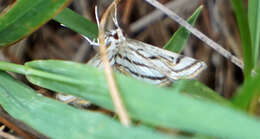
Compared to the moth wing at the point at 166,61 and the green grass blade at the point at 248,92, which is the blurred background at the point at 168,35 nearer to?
the moth wing at the point at 166,61

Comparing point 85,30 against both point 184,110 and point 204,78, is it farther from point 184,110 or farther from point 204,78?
point 204,78

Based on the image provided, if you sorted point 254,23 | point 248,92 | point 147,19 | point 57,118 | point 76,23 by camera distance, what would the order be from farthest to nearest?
1. point 147,19
2. point 76,23
3. point 254,23
4. point 57,118
5. point 248,92

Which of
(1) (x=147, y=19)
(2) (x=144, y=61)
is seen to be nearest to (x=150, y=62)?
(2) (x=144, y=61)

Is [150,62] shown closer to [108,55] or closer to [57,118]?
[108,55]

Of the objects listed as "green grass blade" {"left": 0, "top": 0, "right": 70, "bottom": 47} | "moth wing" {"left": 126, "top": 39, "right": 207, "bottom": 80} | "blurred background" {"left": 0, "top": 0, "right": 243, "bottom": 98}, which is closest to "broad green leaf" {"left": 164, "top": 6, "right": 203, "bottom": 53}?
"moth wing" {"left": 126, "top": 39, "right": 207, "bottom": 80}

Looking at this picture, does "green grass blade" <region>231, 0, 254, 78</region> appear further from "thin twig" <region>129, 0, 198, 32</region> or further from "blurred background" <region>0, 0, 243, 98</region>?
"thin twig" <region>129, 0, 198, 32</region>

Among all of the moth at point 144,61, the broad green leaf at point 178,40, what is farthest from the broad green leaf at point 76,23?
the broad green leaf at point 178,40
